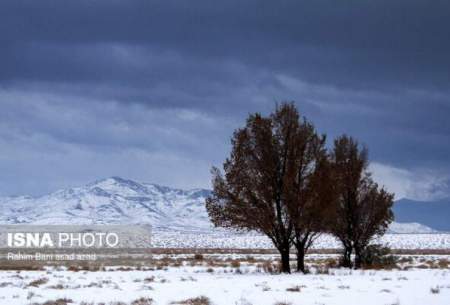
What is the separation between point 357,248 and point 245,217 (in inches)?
489

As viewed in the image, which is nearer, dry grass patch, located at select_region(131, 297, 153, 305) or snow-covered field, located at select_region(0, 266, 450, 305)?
dry grass patch, located at select_region(131, 297, 153, 305)

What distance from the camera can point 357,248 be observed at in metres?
45.2

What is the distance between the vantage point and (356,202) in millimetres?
44656

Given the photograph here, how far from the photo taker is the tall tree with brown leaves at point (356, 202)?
44.6 m

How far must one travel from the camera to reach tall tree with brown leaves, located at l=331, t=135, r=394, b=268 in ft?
146

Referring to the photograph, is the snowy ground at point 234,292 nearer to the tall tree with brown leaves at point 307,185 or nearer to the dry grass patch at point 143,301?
the dry grass patch at point 143,301

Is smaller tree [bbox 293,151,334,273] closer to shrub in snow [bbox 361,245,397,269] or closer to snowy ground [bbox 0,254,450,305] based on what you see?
snowy ground [bbox 0,254,450,305]

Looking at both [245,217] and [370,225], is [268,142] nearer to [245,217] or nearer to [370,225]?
[245,217]

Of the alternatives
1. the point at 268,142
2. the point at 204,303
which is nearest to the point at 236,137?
the point at 268,142

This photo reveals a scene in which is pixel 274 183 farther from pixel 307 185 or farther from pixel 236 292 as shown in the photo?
pixel 236 292

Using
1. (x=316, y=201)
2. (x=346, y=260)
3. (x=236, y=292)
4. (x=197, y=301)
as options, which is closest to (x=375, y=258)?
(x=346, y=260)

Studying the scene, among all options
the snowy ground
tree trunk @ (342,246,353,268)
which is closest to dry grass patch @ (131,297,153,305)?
the snowy ground

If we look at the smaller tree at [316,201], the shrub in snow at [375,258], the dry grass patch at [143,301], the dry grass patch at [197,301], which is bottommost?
the shrub in snow at [375,258]

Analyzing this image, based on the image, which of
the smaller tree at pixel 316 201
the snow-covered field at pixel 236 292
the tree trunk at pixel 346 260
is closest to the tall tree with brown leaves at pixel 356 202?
the tree trunk at pixel 346 260
